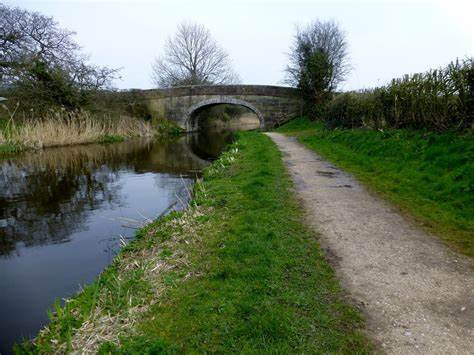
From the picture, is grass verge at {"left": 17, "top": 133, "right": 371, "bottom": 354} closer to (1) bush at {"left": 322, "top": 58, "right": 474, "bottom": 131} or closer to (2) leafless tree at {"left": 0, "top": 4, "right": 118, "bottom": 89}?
(1) bush at {"left": 322, "top": 58, "right": 474, "bottom": 131}

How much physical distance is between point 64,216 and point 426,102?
846cm

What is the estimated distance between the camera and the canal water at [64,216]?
3.95 m

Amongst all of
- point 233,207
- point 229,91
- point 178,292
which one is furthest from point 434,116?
point 229,91

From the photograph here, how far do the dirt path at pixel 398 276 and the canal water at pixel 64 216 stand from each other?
119 inches

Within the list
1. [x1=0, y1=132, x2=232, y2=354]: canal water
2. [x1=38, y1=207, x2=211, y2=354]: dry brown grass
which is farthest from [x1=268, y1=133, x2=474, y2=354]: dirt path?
[x1=0, y1=132, x2=232, y2=354]: canal water

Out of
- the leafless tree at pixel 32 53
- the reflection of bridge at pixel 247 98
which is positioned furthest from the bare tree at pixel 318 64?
the leafless tree at pixel 32 53

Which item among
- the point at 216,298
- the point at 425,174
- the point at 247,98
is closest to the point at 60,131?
the point at 247,98

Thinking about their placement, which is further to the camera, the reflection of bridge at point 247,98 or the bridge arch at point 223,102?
the bridge arch at point 223,102

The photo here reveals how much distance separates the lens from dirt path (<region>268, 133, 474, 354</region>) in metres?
2.44

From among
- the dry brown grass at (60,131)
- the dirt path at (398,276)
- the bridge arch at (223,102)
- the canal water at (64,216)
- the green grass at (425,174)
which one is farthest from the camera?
the bridge arch at (223,102)

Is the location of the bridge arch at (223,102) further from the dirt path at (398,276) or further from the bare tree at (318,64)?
the dirt path at (398,276)

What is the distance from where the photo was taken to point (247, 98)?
26.3 metres

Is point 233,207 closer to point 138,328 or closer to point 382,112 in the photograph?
point 138,328

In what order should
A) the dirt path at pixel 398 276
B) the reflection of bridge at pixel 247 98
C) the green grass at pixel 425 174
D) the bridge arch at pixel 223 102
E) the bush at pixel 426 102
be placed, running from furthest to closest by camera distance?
the bridge arch at pixel 223 102, the reflection of bridge at pixel 247 98, the bush at pixel 426 102, the green grass at pixel 425 174, the dirt path at pixel 398 276
